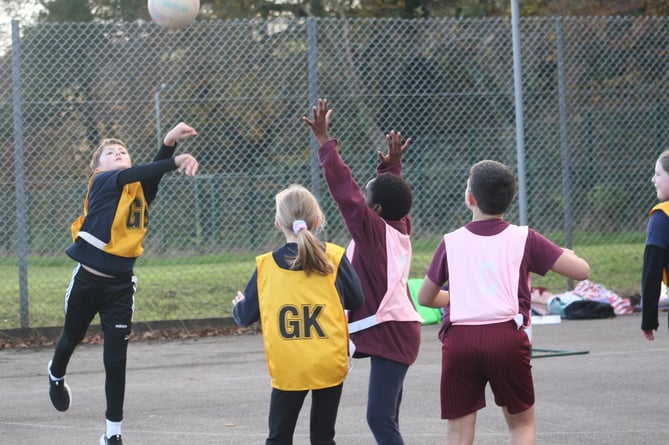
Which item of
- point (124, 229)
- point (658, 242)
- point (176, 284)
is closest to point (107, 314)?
point (124, 229)

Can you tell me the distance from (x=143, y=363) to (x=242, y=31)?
3885 mm

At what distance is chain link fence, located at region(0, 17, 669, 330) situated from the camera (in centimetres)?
1023

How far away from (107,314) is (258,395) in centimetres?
168

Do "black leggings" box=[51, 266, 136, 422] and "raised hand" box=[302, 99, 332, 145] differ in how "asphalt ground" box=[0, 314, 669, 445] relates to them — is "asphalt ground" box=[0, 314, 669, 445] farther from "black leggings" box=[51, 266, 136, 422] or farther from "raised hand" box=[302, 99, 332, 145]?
"raised hand" box=[302, 99, 332, 145]

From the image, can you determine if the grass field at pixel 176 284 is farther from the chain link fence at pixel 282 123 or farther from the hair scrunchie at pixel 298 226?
the hair scrunchie at pixel 298 226

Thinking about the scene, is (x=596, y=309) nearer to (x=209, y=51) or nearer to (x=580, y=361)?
(x=580, y=361)

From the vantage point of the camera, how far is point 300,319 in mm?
4523

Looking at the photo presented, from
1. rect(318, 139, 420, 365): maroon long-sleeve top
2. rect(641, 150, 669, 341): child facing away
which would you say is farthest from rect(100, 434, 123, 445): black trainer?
rect(641, 150, 669, 341): child facing away

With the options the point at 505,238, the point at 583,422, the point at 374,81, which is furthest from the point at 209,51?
the point at 505,238

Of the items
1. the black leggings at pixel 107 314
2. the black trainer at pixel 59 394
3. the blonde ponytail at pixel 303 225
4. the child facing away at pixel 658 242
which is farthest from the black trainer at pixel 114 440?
the child facing away at pixel 658 242

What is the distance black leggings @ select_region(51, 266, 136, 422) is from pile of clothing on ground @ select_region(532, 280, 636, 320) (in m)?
5.97

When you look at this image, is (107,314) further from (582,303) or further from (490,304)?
(582,303)

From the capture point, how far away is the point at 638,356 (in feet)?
28.4

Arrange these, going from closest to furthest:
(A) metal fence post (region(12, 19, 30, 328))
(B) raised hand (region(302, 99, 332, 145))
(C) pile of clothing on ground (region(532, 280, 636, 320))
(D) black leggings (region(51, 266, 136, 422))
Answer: (B) raised hand (region(302, 99, 332, 145)) < (D) black leggings (region(51, 266, 136, 422)) < (A) metal fence post (region(12, 19, 30, 328)) < (C) pile of clothing on ground (region(532, 280, 636, 320))
